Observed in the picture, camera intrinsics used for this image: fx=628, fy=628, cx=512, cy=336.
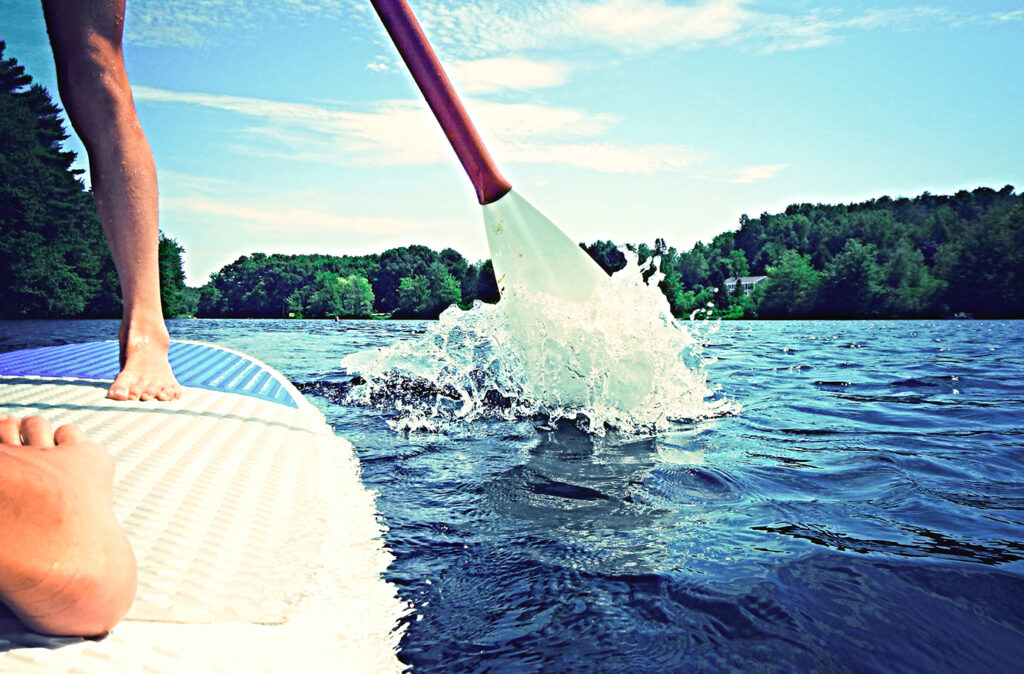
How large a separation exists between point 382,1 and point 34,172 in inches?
1465

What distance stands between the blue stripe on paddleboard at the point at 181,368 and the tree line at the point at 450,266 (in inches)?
83.7

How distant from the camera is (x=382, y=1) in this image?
3.16 m

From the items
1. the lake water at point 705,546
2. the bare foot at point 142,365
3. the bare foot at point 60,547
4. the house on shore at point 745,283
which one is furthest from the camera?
the house on shore at point 745,283

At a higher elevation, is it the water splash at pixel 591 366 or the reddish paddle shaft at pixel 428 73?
the reddish paddle shaft at pixel 428 73

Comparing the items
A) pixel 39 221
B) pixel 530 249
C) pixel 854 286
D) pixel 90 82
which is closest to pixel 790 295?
pixel 854 286

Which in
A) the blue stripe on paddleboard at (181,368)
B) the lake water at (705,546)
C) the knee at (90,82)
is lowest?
the lake water at (705,546)

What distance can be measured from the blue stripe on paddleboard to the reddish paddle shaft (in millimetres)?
1620

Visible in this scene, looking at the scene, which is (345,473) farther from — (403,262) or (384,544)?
(403,262)

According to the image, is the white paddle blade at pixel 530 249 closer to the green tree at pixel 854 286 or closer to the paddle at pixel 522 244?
the paddle at pixel 522 244

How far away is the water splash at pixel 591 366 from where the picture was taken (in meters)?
3.39

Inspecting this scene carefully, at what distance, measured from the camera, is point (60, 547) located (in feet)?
2.42

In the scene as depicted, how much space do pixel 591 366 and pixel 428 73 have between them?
176cm

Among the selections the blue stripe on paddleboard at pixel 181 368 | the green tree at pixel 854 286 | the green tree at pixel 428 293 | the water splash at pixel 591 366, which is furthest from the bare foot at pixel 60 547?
the green tree at pixel 854 286

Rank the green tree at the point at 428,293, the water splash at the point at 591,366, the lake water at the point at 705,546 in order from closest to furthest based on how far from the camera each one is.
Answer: the lake water at the point at 705,546 → the water splash at the point at 591,366 → the green tree at the point at 428,293
